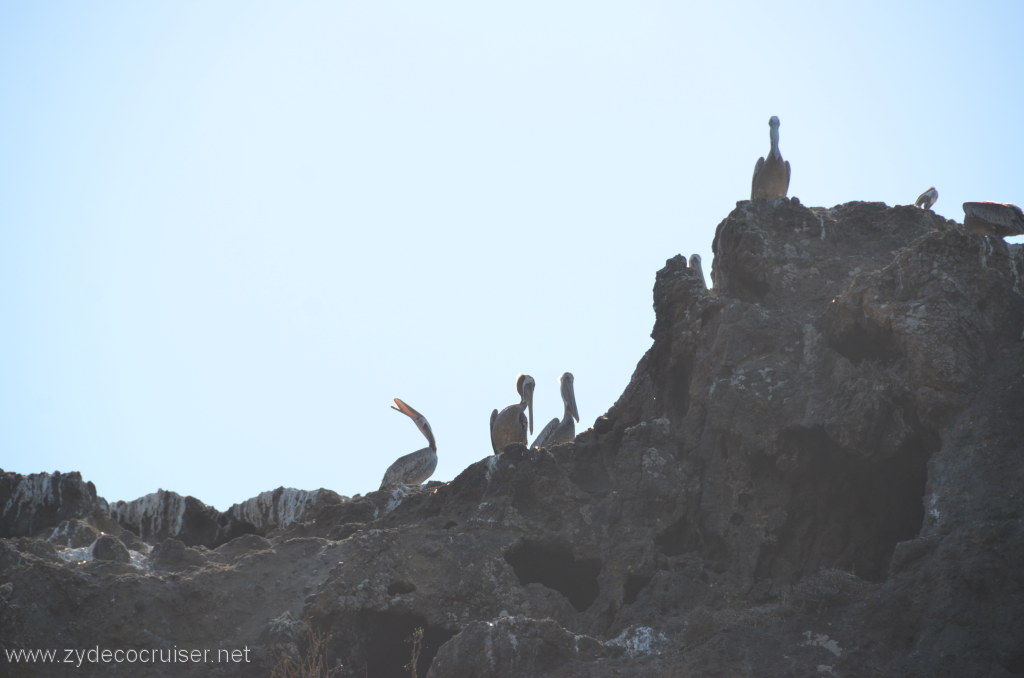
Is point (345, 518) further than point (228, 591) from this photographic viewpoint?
Yes

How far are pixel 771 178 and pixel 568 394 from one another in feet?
19.0

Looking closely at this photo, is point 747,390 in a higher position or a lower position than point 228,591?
higher

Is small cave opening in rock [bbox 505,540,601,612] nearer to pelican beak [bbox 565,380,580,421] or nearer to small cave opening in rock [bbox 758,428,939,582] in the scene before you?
small cave opening in rock [bbox 758,428,939,582]

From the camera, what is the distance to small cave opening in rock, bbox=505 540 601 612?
15328 millimetres

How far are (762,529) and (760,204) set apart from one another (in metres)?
5.26

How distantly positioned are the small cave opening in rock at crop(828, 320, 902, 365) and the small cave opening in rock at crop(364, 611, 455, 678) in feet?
18.3

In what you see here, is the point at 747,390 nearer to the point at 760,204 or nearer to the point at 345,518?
the point at 760,204

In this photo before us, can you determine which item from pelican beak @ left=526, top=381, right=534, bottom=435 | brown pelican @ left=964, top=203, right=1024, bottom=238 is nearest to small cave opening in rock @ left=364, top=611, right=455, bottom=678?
brown pelican @ left=964, top=203, right=1024, bottom=238

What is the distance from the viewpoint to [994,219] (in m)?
16.5

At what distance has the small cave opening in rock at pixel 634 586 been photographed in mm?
14711

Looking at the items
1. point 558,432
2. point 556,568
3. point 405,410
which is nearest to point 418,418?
point 405,410

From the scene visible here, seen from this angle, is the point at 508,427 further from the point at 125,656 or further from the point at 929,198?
the point at 929,198

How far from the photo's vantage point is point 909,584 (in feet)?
39.8

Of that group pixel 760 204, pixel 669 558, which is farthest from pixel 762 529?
pixel 760 204
